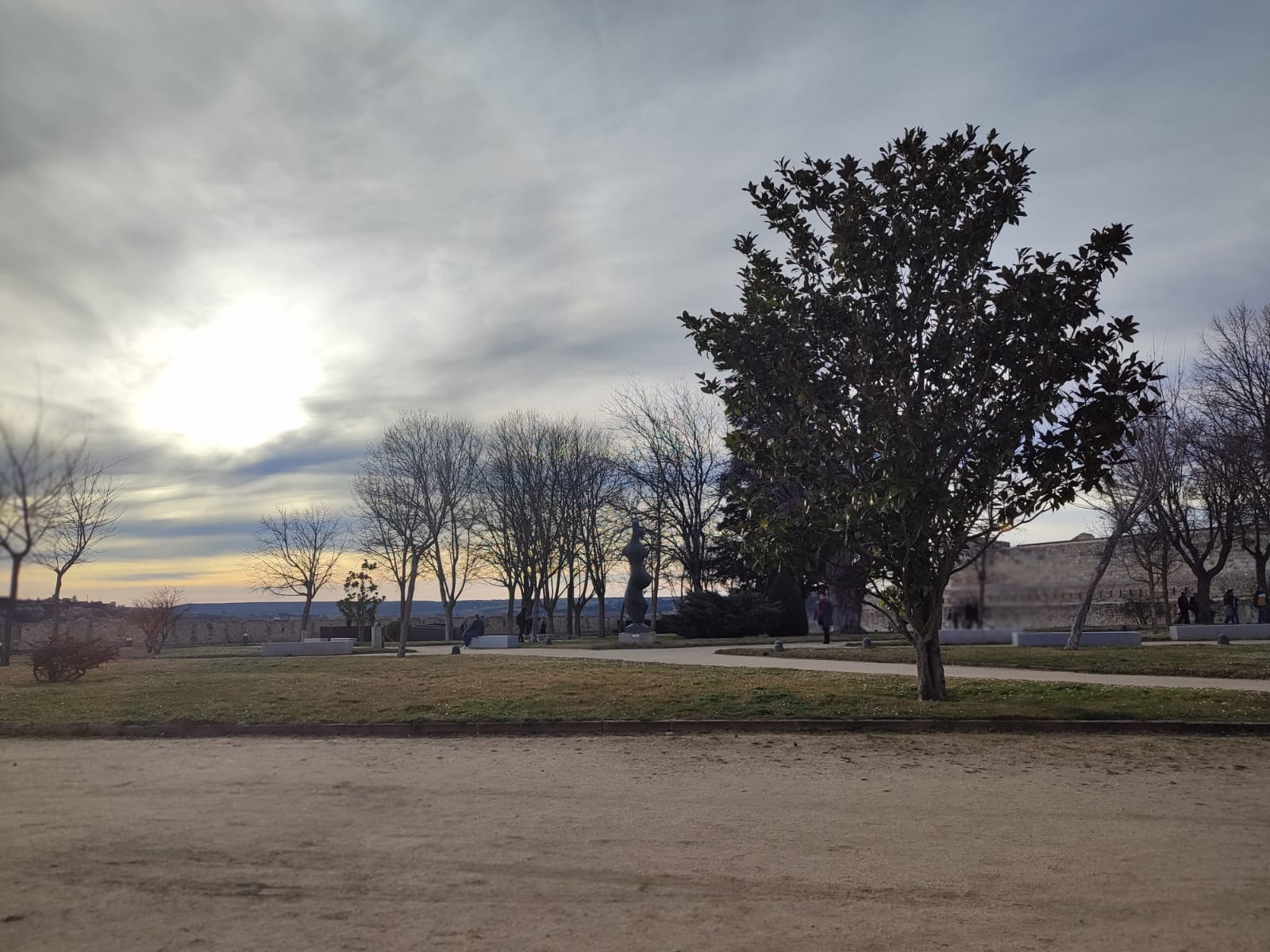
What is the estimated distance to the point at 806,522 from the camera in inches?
519

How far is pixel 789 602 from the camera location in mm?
40375

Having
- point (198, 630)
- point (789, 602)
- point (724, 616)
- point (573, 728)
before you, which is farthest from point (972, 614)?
point (198, 630)

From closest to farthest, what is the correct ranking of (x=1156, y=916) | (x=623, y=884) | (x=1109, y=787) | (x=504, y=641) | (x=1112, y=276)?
(x=1156, y=916) < (x=623, y=884) < (x=1109, y=787) < (x=1112, y=276) < (x=504, y=641)

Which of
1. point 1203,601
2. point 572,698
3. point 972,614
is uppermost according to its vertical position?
point 972,614

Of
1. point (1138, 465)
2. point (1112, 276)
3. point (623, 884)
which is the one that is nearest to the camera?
point (623, 884)

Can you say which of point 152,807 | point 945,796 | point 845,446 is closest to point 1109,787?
point 945,796

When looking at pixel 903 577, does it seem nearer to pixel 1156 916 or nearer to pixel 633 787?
pixel 633 787

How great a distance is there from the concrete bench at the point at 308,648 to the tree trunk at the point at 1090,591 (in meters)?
22.3

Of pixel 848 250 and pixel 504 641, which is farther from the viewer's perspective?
pixel 504 641

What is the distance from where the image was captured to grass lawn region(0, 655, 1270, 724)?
39.4 feet

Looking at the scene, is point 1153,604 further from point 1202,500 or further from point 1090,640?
point 1090,640

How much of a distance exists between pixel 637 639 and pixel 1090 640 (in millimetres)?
14635

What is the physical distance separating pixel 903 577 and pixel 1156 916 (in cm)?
891

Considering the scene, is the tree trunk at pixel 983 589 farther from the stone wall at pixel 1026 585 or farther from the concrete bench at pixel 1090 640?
the concrete bench at pixel 1090 640
